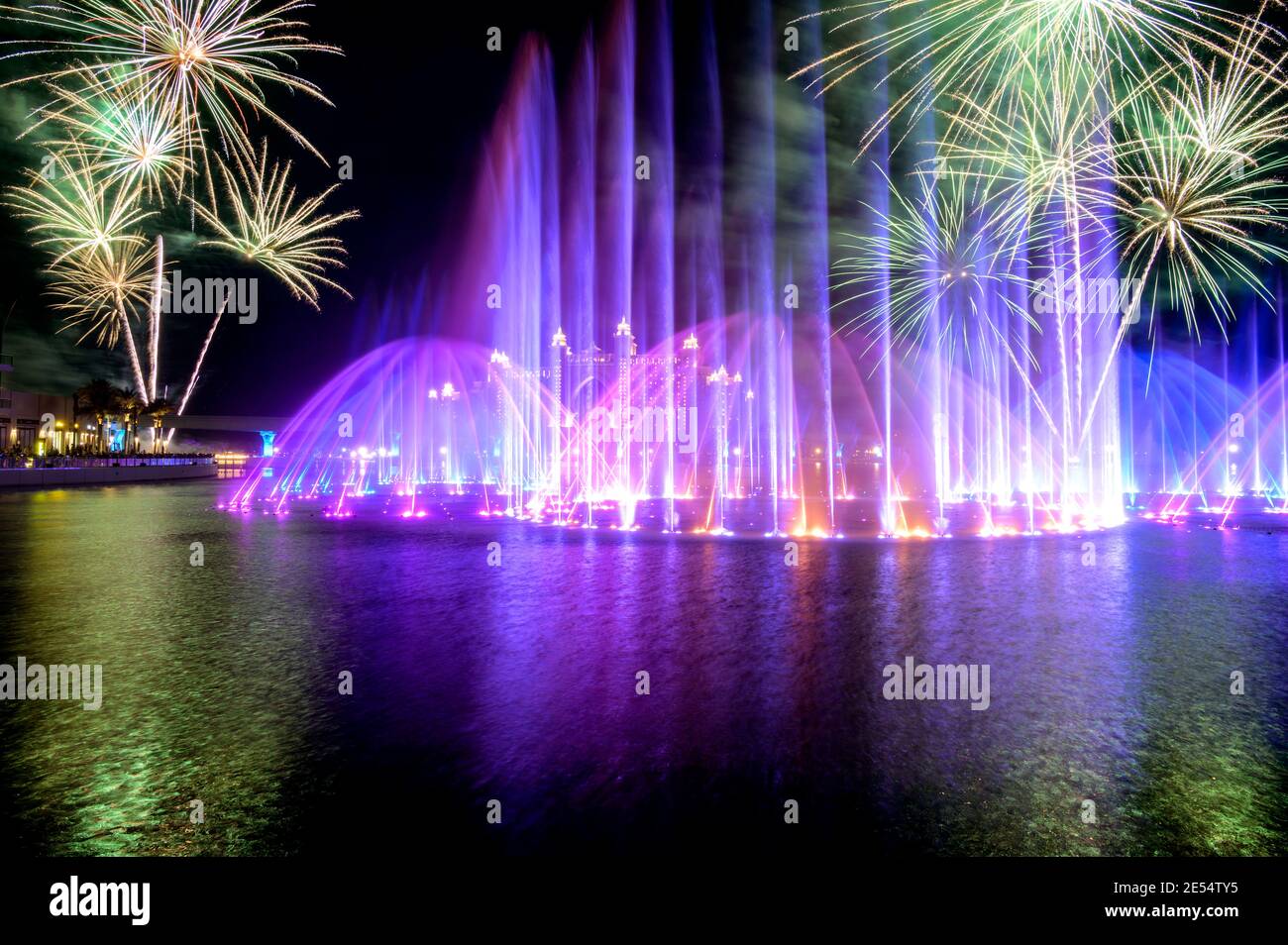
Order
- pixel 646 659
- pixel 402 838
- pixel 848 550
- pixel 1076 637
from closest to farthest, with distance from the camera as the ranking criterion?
pixel 402 838
pixel 646 659
pixel 1076 637
pixel 848 550

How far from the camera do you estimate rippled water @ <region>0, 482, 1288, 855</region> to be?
413 centimetres

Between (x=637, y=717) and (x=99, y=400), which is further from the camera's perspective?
(x=99, y=400)

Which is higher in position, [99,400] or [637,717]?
[99,400]

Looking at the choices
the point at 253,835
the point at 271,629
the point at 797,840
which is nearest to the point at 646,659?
the point at 797,840

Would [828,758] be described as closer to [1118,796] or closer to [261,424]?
[1118,796]

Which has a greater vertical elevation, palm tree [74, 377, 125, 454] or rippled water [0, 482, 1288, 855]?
palm tree [74, 377, 125, 454]

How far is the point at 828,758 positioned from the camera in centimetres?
500

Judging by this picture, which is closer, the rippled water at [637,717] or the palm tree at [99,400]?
the rippled water at [637,717]

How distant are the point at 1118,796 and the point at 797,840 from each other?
2147mm

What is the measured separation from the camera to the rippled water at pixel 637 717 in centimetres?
413

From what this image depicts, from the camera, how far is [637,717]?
227 inches

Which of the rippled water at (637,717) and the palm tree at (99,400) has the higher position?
the palm tree at (99,400)

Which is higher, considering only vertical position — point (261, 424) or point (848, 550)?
point (261, 424)

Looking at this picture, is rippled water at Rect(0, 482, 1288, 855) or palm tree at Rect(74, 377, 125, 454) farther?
palm tree at Rect(74, 377, 125, 454)
